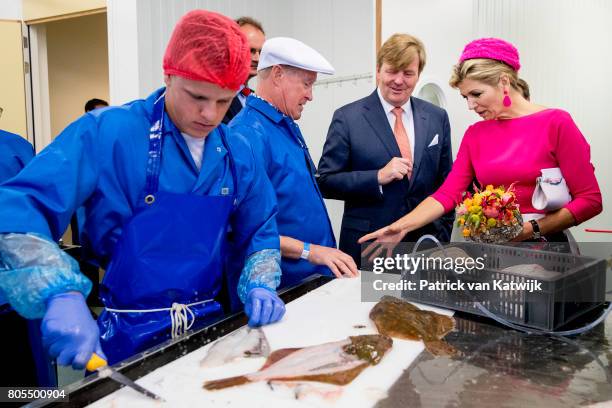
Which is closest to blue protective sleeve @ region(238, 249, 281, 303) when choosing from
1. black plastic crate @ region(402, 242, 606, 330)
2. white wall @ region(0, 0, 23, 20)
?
black plastic crate @ region(402, 242, 606, 330)

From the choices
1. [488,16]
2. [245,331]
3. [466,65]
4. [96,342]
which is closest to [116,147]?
[96,342]

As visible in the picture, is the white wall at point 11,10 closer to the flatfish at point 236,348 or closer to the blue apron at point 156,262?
the blue apron at point 156,262

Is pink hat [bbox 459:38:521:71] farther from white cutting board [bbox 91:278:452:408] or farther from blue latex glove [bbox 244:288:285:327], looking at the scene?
blue latex glove [bbox 244:288:285:327]

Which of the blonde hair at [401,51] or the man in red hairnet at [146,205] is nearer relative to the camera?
the man in red hairnet at [146,205]

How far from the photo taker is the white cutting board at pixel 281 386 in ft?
3.30

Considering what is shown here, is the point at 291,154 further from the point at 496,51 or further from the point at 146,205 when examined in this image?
the point at 496,51

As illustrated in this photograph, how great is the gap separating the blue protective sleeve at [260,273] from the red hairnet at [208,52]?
0.55 metres

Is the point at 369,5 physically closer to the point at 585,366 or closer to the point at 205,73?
the point at 205,73

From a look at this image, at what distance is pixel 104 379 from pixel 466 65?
1875 millimetres

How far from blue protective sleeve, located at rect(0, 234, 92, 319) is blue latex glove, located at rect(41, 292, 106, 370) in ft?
0.14

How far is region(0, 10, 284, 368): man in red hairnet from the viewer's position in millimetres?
1104

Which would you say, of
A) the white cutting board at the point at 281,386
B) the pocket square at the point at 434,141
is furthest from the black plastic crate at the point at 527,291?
the pocket square at the point at 434,141

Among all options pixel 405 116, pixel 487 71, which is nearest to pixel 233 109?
pixel 405 116

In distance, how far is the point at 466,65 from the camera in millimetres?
2188
